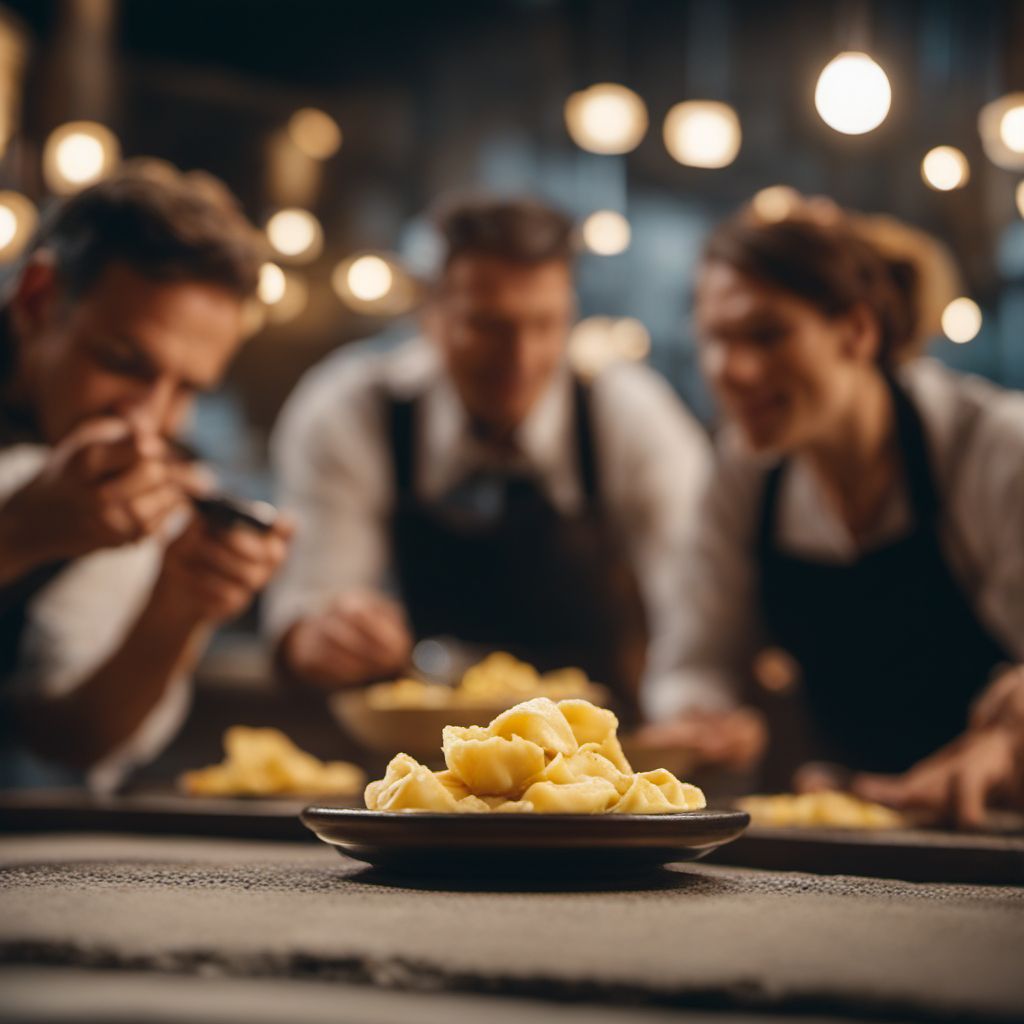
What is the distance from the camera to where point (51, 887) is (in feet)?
3.33

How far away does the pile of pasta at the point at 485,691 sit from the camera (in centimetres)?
231

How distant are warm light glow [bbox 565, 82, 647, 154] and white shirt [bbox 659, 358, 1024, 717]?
64.0 inches

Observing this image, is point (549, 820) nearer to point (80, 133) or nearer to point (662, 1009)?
point (662, 1009)

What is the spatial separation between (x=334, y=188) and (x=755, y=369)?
15.2ft

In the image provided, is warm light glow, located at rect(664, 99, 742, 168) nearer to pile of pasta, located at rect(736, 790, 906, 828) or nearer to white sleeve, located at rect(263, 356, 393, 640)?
white sleeve, located at rect(263, 356, 393, 640)

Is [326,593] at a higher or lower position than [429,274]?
lower

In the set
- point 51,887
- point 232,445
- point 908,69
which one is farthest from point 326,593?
point 908,69

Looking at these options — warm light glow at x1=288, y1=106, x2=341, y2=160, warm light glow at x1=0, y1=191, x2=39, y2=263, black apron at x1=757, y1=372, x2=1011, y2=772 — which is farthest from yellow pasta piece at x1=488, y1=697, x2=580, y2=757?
warm light glow at x1=288, y1=106, x2=341, y2=160

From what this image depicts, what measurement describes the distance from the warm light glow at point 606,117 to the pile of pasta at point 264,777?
2.87m

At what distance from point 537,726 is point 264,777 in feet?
3.87

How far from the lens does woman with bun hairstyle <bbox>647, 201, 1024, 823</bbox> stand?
108 inches

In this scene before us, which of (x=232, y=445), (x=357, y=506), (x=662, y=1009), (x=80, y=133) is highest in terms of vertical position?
(x=80, y=133)

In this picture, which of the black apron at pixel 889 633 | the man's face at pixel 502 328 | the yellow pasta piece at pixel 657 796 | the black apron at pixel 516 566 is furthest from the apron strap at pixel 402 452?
the yellow pasta piece at pixel 657 796

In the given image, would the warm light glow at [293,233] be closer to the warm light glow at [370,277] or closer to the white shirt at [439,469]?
the warm light glow at [370,277]
